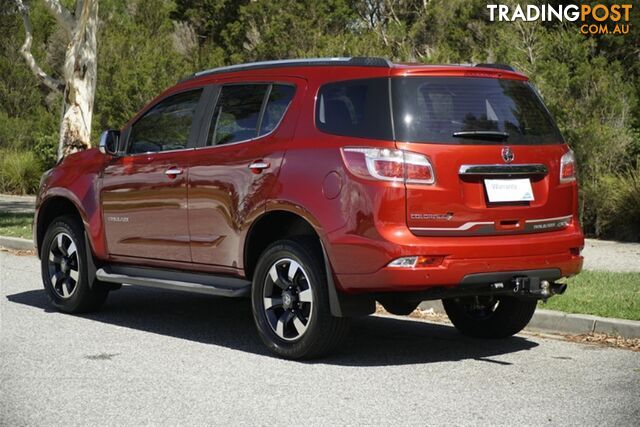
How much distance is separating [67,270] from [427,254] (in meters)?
3.92

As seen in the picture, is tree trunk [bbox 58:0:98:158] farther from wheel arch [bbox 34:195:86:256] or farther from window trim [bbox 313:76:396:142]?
window trim [bbox 313:76:396:142]

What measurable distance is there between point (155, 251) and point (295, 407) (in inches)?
115

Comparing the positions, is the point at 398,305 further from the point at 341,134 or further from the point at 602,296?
the point at 602,296

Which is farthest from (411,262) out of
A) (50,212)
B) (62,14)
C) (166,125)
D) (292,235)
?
(62,14)

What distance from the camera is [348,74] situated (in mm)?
7562

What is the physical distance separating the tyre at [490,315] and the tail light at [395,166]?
1.70 m

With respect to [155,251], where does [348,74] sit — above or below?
above

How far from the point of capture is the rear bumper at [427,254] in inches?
275

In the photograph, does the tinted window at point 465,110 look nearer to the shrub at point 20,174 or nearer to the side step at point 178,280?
the side step at point 178,280

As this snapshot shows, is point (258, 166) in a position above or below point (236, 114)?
below

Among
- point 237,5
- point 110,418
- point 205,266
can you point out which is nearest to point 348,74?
point 205,266

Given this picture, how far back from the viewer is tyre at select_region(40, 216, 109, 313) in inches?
376

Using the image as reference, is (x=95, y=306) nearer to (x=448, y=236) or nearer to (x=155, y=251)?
(x=155, y=251)

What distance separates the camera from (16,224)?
58.2 feet
